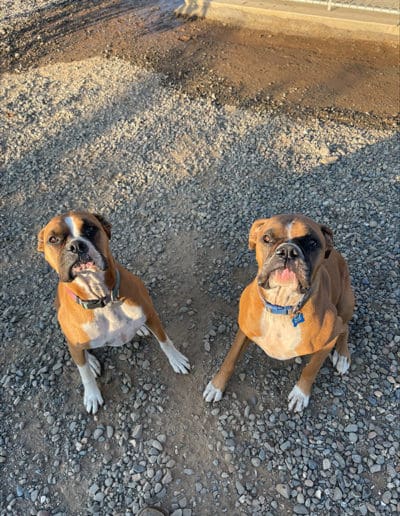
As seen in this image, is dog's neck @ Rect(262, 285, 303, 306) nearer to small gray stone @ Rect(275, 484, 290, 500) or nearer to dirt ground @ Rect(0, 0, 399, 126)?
small gray stone @ Rect(275, 484, 290, 500)

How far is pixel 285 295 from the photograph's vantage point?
3.05m

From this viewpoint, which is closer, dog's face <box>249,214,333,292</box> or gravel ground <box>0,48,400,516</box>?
dog's face <box>249,214,333,292</box>

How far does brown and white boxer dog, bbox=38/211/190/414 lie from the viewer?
3.04 m

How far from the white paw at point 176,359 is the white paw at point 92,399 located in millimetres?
667

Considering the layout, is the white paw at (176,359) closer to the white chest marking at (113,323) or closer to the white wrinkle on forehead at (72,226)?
the white chest marking at (113,323)

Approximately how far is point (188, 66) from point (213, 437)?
21.0ft

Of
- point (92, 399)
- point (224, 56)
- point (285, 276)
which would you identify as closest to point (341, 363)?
point (285, 276)

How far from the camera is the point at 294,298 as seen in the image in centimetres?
306

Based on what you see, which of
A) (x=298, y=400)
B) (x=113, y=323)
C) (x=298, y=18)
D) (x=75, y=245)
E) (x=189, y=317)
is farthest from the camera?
(x=298, y=18)

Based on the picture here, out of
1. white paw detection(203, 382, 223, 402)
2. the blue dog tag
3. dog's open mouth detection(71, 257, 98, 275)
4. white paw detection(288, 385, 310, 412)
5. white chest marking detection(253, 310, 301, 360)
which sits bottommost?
white paw detection(288, 385, 310, 412)

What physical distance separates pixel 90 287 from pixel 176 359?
1297mm

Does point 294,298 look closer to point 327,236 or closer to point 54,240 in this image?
point 327,236

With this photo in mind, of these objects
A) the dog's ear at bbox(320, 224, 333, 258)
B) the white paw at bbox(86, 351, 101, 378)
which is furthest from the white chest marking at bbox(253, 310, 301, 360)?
the white paw at bbox(86, 351, 101, 378)

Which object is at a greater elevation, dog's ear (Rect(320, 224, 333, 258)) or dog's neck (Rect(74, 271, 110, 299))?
→ dog's neck (Rect(74, 271, 110, 299))
